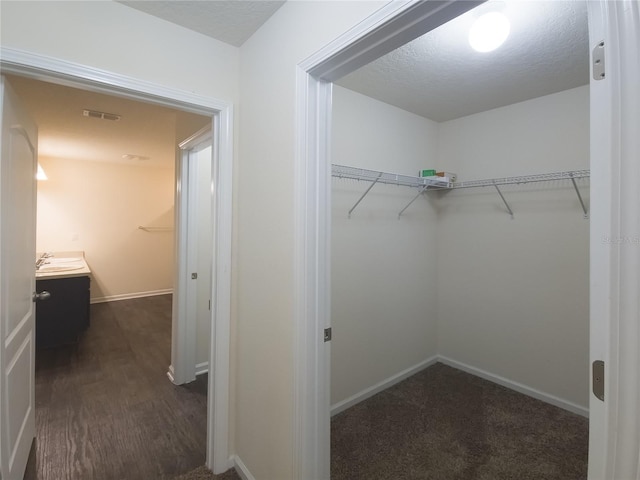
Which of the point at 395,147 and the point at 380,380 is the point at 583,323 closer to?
the point at 380,380

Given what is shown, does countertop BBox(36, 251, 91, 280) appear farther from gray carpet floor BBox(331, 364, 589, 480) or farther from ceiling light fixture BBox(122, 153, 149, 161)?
gray carpet floor BBox(331, 364, 589, 480)

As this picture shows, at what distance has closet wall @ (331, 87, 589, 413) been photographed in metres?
2.40

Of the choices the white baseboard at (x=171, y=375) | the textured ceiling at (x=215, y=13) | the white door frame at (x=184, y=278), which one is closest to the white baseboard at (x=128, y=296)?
the white baseboard at (x=171, y=375)

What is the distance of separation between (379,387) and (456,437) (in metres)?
0.70

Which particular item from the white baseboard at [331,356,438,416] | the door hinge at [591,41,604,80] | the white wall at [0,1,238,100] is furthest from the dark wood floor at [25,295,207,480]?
the door hinge at [591,41,604,80]

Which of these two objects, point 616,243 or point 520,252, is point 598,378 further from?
point 520,252

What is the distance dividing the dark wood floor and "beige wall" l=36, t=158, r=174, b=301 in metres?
2.09

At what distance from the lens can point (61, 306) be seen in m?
3.61

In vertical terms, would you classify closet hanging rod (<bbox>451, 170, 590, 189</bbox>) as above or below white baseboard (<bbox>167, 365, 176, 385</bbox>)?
above

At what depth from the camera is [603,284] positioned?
0.61 m

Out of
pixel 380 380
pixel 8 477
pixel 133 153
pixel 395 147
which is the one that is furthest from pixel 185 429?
pixel 133 153

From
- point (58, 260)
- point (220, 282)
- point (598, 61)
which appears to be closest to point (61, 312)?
point (58, 260)

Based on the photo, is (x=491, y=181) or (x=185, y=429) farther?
(x=491, y=181)

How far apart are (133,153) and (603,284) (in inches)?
215
